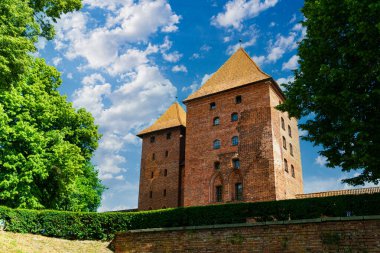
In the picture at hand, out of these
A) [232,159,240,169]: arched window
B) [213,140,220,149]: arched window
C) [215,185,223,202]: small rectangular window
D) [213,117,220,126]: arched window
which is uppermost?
[213,117,220,126]: arched window

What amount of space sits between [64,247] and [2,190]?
6.13 metres

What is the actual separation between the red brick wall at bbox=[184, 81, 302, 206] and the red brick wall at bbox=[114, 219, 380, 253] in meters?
12.5

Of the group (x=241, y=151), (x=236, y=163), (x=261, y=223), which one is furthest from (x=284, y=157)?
(x=261, y=223)

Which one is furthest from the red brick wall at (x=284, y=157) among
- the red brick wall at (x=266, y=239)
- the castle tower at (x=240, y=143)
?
the red brick wall at (x=266, y=239)

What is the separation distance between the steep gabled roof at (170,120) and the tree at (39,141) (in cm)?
1326

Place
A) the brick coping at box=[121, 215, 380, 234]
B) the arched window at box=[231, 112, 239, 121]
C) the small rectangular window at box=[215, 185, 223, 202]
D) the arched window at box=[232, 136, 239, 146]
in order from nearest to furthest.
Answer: the brick coping at box=[121, 215, 380, 234] → the small rectangular window at box=[215, 185, 223, 202] → the arched window at box=[232, 136, 239, 146] → the arched window at box=[231, 112, 239, 121]

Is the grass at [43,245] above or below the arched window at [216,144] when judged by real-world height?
below

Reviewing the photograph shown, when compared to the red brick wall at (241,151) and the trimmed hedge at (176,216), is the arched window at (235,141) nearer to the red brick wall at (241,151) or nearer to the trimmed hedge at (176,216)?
the red brick wall at (241,151)

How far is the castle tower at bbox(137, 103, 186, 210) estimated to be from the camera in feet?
117

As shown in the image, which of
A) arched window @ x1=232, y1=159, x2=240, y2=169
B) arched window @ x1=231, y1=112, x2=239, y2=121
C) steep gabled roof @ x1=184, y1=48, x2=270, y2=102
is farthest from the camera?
steep gabled roof @ x1=184, y1=48, x2=270, y2=102

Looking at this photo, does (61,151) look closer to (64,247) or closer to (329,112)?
(64,247)

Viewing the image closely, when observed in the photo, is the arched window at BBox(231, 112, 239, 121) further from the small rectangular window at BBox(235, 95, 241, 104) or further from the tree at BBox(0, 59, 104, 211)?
the tree at BBox(0, 59, 104, 211)

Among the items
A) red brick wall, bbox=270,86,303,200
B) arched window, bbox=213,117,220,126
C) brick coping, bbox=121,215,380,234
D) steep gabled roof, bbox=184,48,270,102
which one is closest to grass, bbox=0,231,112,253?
brick coping, bbox=121,215,380,234

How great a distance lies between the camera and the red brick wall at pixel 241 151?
27.8 m
